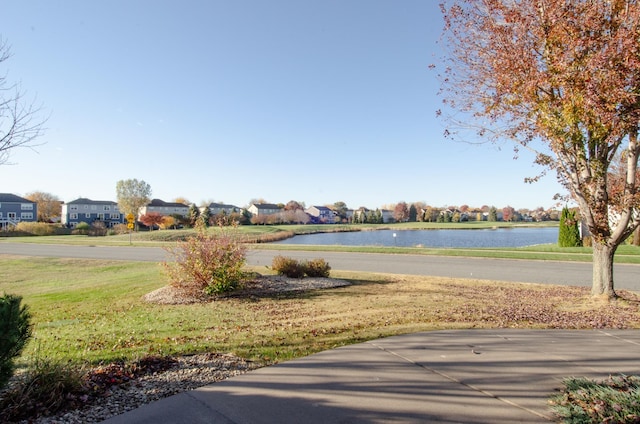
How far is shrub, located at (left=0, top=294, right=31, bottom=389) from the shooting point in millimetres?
3031

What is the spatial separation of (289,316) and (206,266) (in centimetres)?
345

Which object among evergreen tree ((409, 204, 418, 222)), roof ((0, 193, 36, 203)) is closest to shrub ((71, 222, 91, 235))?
roof ((0, 193, 36, 203))

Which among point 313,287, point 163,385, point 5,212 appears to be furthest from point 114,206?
point 163,385

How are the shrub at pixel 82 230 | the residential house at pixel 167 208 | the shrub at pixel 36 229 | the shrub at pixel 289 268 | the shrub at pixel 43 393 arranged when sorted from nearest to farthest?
the shrub at pixel 43 393 < the shrub at pixel 289 268 < the shrub at pixel 36 229 < the shrub at pixel 82 230 < the residential house at pixel 167 208

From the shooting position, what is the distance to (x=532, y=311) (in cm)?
831

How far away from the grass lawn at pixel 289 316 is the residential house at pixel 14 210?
283 ft

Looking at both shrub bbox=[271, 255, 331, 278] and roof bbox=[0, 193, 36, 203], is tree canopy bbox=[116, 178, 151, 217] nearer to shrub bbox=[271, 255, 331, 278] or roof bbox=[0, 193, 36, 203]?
roof bbox=[0, 193, 36, 203]

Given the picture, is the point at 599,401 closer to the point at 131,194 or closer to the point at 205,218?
the point at 205,218

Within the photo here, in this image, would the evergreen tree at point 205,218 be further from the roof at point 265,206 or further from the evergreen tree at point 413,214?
the evergreen tree at point 413,214

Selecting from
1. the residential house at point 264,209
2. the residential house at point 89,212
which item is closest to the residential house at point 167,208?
the residential house at point 89,212

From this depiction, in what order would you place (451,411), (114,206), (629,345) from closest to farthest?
(451,411), (629,345), (114,206)

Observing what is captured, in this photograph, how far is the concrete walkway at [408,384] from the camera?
320 cm

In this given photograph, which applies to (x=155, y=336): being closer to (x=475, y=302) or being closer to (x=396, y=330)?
(x=396, y=330)

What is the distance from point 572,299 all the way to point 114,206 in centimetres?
10679
